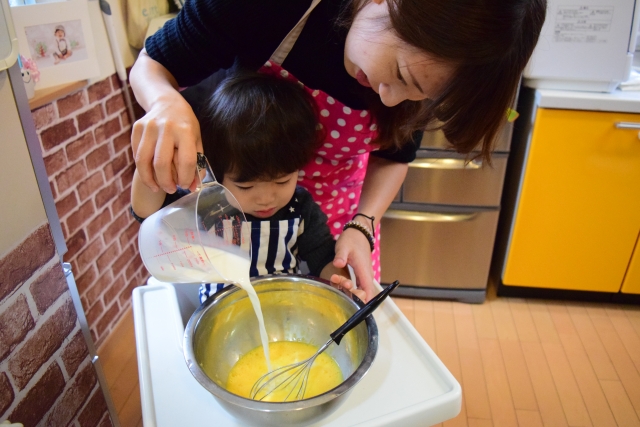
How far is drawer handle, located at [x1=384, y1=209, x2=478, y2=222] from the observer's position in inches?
70.7

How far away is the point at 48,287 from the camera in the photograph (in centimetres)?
73

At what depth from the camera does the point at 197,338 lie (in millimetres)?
644

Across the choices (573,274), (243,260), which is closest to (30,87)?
(243,260)

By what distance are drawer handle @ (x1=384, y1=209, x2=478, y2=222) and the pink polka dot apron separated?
0.71 m

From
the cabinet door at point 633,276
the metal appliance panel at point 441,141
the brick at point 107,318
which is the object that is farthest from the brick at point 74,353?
the cabinet door at point 633,276

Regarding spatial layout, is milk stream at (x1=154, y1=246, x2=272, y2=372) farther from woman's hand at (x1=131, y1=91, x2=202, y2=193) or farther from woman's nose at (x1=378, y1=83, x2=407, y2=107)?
woman's nose at (x1=378, y1=83, x2=407, y2=107)

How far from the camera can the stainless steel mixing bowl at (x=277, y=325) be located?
630mm

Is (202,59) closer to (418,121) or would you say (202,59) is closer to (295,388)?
Answer: (418,121)

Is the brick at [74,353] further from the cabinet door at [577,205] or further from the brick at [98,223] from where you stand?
the cabinet door at [577,205]

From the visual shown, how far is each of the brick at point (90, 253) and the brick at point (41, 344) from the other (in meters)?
0.73

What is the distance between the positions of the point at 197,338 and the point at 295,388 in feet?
0.51

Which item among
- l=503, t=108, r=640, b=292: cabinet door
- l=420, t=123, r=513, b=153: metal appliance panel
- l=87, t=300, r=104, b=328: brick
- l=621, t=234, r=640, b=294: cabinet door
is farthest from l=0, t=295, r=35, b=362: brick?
l=621, t=234, r=640, b=294: cabinet door

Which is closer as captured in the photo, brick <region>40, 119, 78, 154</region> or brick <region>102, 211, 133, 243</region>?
brick <region>40, 119, 78, 154</region>

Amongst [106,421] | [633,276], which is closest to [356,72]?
[106,421]
